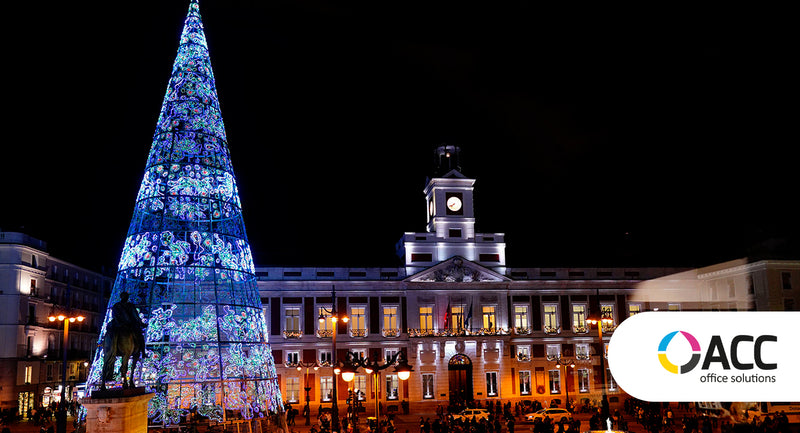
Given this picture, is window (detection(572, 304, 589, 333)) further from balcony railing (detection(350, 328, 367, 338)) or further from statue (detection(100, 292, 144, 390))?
statue (detection(100, 292, 144, 390))

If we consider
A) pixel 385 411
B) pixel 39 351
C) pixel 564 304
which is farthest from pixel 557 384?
pixel 39 351

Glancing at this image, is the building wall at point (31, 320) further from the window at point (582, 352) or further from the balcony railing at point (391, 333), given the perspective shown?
the window at point (582, 352)

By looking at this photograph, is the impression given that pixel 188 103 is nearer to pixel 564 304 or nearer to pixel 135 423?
pixel 135 423

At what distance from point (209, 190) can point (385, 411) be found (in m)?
30.5

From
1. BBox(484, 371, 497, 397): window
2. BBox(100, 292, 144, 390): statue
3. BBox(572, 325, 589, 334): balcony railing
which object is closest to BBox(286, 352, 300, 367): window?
BBox(484, 371, 497, 397): window

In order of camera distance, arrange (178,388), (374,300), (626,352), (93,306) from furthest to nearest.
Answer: (93,306), (374,300), (178,388), (626,352)

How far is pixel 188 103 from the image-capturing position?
2498 centimetres

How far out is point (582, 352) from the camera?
5941cm

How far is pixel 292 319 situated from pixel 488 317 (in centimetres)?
1588

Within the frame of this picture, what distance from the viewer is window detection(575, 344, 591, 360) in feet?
193

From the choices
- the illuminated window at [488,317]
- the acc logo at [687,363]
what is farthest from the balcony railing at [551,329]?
the acc logo at [687,363]

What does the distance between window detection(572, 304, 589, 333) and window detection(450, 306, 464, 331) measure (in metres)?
10.0

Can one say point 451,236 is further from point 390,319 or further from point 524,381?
point 524,381

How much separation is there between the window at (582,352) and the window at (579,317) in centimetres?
134
